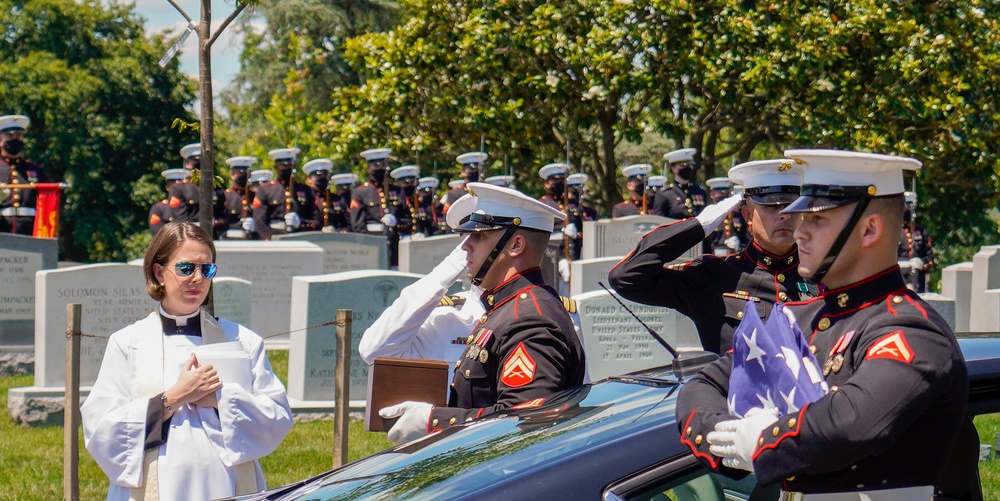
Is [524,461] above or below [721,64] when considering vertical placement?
below

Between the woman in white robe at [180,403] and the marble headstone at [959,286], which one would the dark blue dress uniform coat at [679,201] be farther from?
the woman in white robe at [180,403]

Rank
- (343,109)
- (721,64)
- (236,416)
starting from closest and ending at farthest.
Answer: (236,416) → (721,64) → (343,109)

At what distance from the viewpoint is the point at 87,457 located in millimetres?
7902

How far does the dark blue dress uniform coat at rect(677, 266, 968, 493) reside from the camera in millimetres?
2248

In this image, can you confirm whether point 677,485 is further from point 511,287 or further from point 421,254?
point 421,254

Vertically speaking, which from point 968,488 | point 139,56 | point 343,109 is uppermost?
point 139,56

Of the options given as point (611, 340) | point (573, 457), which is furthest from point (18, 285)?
point (573, 457)

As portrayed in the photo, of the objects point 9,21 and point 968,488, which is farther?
point 9,21

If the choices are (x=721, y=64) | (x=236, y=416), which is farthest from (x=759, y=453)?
(x=721, y=64)

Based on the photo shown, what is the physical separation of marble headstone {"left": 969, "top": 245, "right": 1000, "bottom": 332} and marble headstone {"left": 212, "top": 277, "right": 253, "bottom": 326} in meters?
8.64

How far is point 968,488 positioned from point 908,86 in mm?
19702

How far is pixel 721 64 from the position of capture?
69.9ft

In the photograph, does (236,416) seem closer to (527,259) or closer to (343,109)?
(527,259)

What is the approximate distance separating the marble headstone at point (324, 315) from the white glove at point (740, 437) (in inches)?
283
